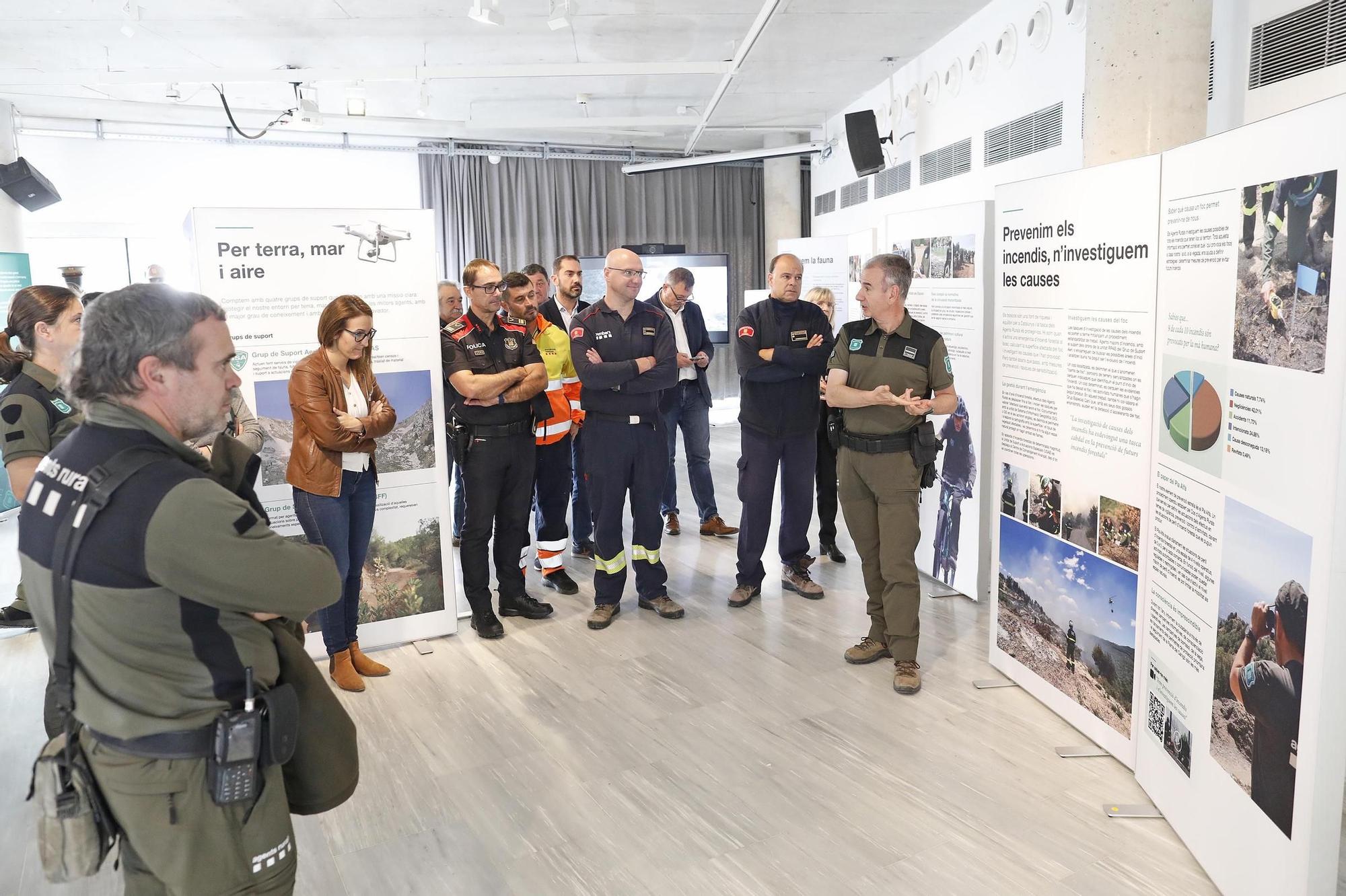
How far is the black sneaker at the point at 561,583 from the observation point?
5184 millimetres

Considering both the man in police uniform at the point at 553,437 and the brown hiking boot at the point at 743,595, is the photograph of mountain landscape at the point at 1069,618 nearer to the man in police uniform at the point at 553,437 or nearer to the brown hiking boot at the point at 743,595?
the brown hiking boot at the point at 743,595

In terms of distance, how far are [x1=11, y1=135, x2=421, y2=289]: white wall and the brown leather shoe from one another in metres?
5.49

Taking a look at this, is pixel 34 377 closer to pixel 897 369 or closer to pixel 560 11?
pixel 897 369

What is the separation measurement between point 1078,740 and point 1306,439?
1.66 meters

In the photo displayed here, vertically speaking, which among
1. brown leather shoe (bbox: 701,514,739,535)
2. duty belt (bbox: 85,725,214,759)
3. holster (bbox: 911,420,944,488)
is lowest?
brown leather shoe (bbox: 701,514,739,535)

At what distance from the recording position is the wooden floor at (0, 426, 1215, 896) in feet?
8.64

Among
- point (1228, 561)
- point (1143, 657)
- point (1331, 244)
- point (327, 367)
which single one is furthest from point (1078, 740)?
point (327, 367)

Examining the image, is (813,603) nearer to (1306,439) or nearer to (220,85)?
(1306,439)

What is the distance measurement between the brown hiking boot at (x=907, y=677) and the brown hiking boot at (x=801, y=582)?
3.51ft

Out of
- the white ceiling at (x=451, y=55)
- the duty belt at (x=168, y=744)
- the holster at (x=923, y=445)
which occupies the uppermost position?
the white ceiling at (x=451, y=55)

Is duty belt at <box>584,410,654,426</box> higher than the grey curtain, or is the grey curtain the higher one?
the grey curtain

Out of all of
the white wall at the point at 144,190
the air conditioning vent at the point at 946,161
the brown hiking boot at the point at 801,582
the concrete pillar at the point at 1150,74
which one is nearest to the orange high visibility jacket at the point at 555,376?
the brown hiking boot at the point at 801,582

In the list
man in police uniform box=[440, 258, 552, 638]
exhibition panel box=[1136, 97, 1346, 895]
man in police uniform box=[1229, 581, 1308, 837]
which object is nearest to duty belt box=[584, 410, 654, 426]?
man in police uniform box=[440, 258, 552, 638]

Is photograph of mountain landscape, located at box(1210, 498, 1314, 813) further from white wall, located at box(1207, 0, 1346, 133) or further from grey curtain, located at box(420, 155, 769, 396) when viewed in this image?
grey curtain, located at box(420, 155, 769, 396)
